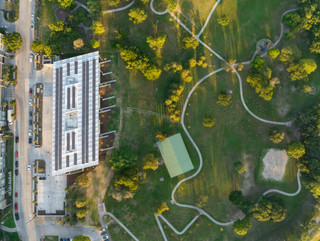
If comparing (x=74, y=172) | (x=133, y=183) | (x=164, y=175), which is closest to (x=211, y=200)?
(x=164, y=175)

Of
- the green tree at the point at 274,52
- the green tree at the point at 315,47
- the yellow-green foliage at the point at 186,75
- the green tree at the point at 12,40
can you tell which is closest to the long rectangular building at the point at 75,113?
the green tree at the point at 12,40

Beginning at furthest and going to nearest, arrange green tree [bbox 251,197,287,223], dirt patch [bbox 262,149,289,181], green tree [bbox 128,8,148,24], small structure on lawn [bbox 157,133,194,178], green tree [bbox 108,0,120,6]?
dirt patch [bbox 262,149,289,181] < small structure on lawn [bbox 157,133,194,178] < green tree [bbox 108,0,120,6] < green tree [bbox 128,8,148,24] < green tree [bbox 251,197,287,223]

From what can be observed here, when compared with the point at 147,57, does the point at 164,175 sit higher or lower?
lower

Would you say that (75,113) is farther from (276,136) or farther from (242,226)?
(276,136)

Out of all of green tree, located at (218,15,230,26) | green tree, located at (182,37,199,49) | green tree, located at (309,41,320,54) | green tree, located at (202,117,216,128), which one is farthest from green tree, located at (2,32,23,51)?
green tree, located at (309,41,320,54)

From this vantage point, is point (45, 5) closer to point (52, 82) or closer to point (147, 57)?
point (52, 82)

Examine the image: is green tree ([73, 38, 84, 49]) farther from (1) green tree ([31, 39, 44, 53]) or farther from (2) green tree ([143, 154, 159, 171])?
(2) green tree ([143, 154, 159, 171])
